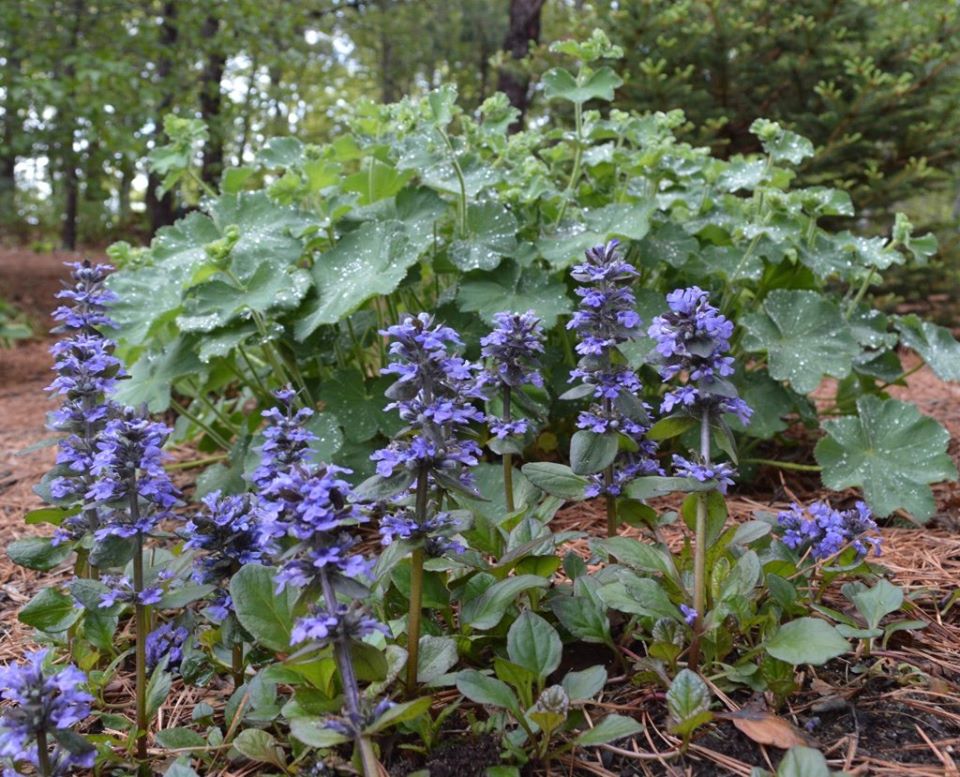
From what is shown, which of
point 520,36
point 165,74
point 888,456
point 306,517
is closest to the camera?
point 306,517

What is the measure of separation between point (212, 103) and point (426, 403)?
6949 millimetres

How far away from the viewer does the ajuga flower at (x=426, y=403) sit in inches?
45.8

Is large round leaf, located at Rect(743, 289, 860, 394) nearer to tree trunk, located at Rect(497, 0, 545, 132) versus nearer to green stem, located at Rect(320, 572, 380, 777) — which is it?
green stem, located at Rect(320, 572, 380, 777)

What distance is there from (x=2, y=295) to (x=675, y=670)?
723 centimetres

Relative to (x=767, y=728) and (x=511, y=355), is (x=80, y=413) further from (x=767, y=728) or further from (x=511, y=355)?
(x=767, y=728)

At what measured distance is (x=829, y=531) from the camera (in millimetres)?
1559

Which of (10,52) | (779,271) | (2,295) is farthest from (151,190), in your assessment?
(779,271)

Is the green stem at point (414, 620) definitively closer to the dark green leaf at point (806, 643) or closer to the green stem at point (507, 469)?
the green stem at point (507, 469)

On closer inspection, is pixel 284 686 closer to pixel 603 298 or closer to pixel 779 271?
pixel 603 298

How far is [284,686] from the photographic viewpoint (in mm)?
1468

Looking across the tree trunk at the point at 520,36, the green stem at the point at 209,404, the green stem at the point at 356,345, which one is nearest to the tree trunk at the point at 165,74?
the tree trunk at the point at 520,36

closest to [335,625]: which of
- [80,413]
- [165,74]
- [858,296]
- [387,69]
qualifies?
[80,413]

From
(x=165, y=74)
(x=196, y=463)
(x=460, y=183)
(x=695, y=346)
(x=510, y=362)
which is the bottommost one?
(x=196, y=463)

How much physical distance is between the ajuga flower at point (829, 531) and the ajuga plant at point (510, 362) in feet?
1.96
